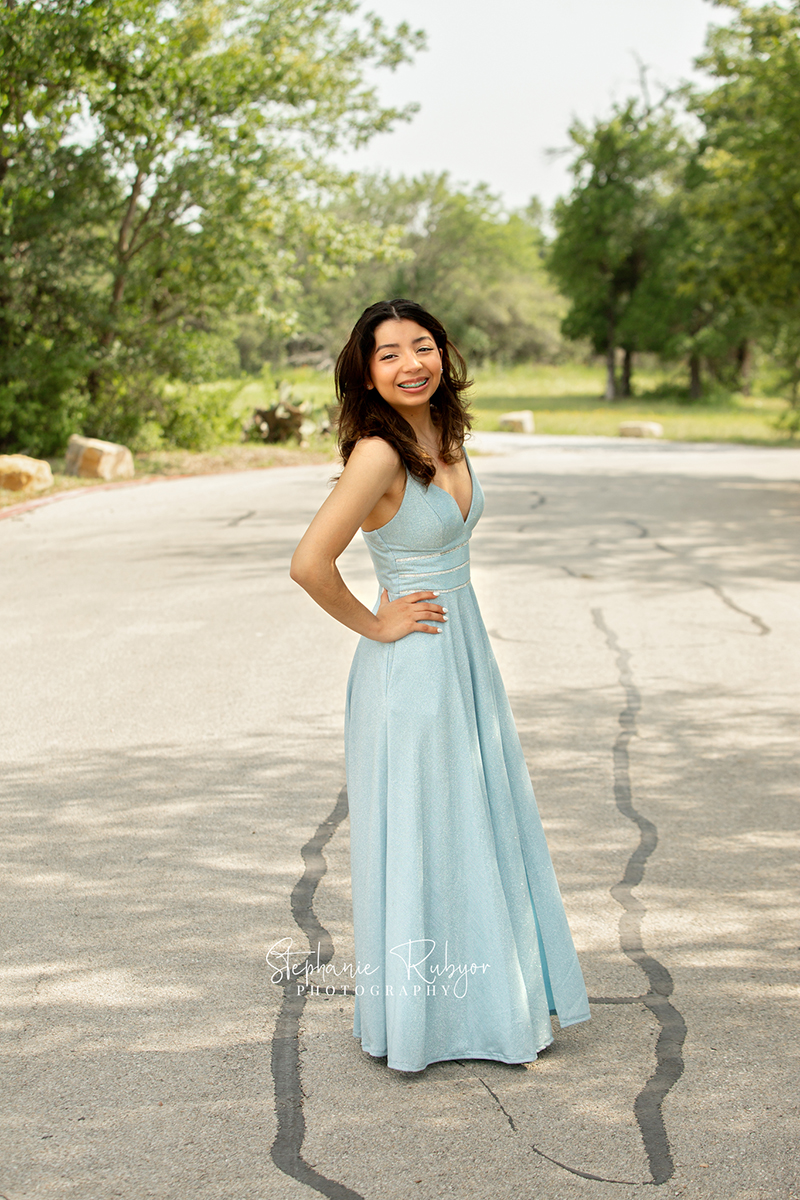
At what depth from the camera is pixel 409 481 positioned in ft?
8.70

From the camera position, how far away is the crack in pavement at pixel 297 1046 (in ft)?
7.66

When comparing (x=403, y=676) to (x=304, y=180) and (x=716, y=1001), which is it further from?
(x=304, y=180)

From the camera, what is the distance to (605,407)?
42.4m

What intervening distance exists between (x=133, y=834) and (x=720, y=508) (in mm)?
11257

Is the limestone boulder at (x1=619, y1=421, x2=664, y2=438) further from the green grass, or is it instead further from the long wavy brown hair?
the long wavy brown hair

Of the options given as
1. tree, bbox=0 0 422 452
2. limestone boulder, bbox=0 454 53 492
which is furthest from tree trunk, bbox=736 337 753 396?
limestone boulder, bbox=0 454 53 492

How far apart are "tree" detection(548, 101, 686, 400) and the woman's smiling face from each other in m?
43.8

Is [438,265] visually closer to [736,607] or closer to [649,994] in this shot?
[736,607]

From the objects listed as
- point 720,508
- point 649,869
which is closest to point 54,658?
point 649,869

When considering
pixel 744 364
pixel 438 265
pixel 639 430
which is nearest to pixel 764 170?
pixel 639 430

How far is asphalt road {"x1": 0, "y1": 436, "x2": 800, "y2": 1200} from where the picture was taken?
7.95 feet

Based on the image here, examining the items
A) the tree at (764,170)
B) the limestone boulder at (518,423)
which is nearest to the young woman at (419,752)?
the tree at (764,170)

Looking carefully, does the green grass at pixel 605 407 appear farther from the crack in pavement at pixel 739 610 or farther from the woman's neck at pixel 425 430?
the woman's neck at pixel 425 430

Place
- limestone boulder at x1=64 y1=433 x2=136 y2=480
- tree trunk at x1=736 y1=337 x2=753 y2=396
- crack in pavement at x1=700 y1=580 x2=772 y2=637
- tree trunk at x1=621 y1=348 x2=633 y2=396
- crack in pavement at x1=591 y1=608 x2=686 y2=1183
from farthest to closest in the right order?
tree trunk at x1=736 y1=337 x2=753 y2=396, tree trunk at x1=621 y1=348 x2=633 y2=396, limestone boulder at x1=64 y1=433 x2=136 y2=480, crack in pavement at x1=700 y1=580 x2=772 y2=637, crack in pavement at x1=591 y1=608 x2=686 y2=1183
